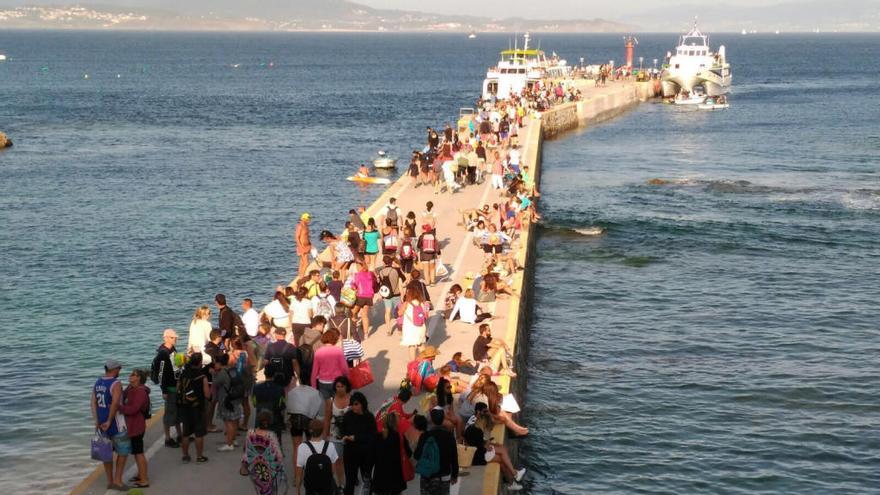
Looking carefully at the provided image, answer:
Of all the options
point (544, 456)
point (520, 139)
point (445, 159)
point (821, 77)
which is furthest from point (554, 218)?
point (821, 77)

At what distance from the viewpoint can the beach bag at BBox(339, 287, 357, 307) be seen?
65.0 feet

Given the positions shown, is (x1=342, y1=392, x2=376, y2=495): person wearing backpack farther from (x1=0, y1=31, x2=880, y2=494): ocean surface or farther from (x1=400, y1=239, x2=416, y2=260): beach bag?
(x1=400, y1=239, x2=416, y2=260): beach bag

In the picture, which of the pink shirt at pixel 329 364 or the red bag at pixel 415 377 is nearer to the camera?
the pink shirt at pixel 329 364

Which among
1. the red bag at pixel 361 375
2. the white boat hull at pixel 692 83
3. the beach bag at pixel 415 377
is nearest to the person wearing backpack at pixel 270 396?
the red bag at pixel 361 375

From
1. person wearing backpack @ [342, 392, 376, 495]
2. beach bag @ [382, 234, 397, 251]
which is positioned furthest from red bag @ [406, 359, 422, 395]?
beach bag @ [382, 234, 397, 251]

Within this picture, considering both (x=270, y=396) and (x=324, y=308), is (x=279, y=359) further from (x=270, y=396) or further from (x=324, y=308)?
(x=324, y=308)

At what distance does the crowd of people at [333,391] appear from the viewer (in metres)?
12.9

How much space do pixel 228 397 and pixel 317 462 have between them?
2.89 metres

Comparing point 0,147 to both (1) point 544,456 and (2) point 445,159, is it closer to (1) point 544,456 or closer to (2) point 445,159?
(2) point 445,159

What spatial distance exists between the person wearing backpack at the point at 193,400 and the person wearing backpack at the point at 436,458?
9.95 ft

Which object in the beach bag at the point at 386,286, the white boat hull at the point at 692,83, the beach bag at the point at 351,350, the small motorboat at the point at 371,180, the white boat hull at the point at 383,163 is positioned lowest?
the small motorboat at the point at 371,180

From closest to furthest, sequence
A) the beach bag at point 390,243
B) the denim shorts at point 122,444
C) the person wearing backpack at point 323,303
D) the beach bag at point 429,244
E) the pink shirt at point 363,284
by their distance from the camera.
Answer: the denim shorts at point 122,444 < the person wearing backpack at point 323,303 < the pink shirt at point 363,284 < the beach bag at point 429,244 < the beach bag at point 390,243

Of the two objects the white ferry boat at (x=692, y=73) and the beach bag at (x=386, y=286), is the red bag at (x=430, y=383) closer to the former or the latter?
the beach bag at (x=386, y=286)

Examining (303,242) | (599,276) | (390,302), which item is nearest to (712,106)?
(599,276)
